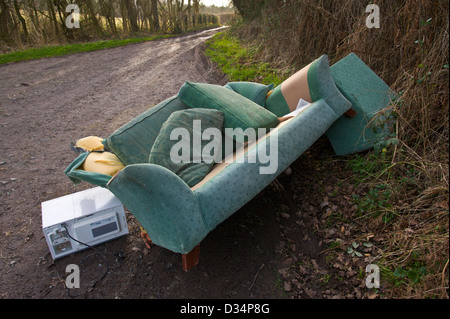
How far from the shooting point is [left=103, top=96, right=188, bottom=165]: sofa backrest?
2490 millimetres

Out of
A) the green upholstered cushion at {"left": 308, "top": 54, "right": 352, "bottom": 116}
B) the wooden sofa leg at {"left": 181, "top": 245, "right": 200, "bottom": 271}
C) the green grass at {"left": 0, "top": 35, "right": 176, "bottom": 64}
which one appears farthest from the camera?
the green grass at {"left": 0, "top": 35, "right": 176, "bottom": 64}

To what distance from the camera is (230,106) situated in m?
2.70

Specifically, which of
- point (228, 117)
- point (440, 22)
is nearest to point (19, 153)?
point (228, 117)

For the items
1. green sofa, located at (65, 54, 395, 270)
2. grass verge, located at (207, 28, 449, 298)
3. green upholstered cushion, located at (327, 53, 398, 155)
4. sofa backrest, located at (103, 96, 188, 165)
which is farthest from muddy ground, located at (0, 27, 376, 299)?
sofa backrest, located at (103, 96, 188, 165)

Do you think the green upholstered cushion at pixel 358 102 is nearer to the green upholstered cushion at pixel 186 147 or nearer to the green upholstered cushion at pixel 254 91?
the green upholstered cushion at pixel 254 91

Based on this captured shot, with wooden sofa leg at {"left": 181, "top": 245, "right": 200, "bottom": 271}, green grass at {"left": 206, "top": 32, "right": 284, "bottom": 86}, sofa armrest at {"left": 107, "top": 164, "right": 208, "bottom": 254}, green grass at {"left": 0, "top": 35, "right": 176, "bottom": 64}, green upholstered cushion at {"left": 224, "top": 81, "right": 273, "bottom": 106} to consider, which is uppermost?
→ green grass at {"left": 0, "top": 35, "right": 176, "bottom": 64}

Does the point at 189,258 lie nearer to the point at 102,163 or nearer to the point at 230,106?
the point at 102,163

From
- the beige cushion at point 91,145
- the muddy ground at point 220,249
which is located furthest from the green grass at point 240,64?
the beige cushion at point 91,145

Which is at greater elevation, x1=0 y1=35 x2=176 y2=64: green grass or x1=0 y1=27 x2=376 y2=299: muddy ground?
x1=0 y1=35 x2=176 y2=64: green grass

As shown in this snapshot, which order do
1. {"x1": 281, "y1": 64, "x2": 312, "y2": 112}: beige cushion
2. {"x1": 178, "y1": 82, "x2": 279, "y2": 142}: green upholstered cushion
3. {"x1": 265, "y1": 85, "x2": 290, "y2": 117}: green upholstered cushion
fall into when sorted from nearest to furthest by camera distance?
{"x1": 178, "y1": 82, "x2": 279, "y2": 142}: green upholstered cushion → {"x1": 281, "y1": 64, "x2": 312, "y2": 112}: beige cushion → {"x1": 265, "y1": 85, "x2": 290, "y2": 117}: green upholstered cushion

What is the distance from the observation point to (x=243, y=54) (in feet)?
23.5

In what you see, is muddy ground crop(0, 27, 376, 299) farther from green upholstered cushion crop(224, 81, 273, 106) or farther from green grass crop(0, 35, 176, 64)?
green grass crop(0, 35, 176, 64)
